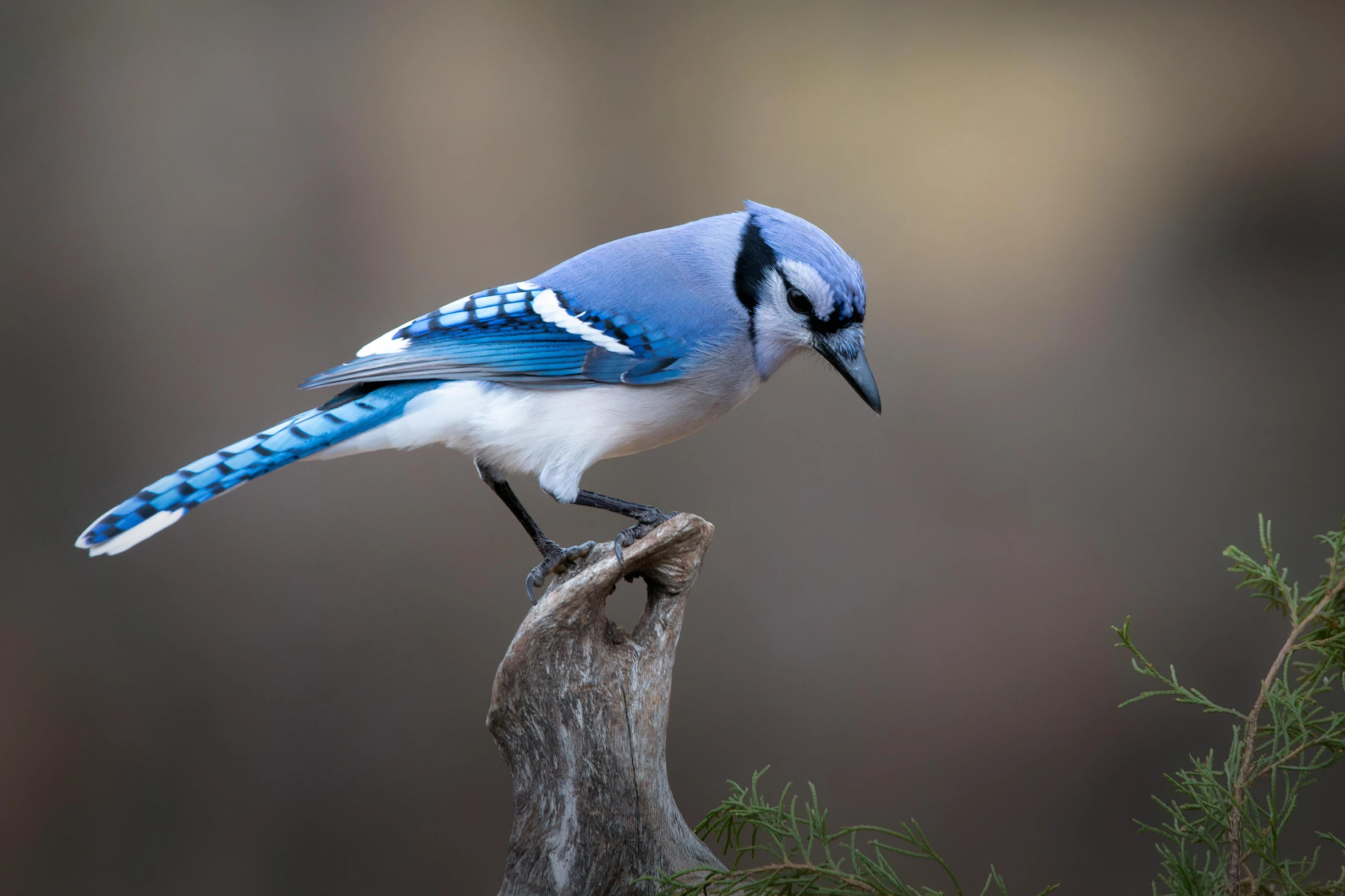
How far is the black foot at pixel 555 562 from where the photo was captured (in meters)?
1.58

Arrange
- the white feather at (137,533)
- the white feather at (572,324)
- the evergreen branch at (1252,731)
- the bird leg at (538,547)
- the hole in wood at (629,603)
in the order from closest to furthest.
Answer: the evergreen branch at (1252,731) → the white feather at (137,533) → the white feather at (572,324) → the bird leg at (538,547) → the hole in wood at (629,603)

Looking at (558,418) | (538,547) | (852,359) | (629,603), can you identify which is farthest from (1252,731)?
(629,603)

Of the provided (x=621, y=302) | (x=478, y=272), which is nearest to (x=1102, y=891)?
(x=621, y=302)

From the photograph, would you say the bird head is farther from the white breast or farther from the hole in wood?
the hole in wood

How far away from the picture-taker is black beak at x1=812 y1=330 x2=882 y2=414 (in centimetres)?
146

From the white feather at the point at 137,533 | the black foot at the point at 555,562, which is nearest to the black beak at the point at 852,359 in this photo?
the black foot at the point at 555,562

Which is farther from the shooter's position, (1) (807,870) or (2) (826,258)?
(2) (826,258)

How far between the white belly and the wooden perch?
0.48 feet

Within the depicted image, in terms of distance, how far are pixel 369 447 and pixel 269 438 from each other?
0.46ft

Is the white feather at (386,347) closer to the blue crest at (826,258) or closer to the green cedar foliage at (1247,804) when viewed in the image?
the blue crest at (826,258)

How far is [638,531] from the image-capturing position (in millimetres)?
1466

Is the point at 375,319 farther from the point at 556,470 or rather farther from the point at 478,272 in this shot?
the point at 556,470

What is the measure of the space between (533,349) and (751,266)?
1.07 feet

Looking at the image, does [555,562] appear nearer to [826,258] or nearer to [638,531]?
[638,531]
